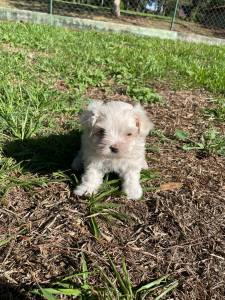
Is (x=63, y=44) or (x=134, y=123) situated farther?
(x=63, y=44)

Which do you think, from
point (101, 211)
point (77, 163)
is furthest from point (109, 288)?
point (77, 163)

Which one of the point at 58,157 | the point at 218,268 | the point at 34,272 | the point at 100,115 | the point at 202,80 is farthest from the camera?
the point at 202,80

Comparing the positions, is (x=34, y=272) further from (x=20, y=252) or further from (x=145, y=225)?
(x=145, y=225)

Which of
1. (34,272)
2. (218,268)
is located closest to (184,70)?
(218,268)

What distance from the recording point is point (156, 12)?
57.2 feet

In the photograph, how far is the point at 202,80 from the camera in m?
6.75

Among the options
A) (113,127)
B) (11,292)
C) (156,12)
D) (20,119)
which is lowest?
(156,12)

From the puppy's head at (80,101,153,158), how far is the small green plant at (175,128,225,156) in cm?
130

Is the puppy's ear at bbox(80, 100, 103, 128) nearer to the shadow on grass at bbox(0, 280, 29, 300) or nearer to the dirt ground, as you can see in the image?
the dirt ground

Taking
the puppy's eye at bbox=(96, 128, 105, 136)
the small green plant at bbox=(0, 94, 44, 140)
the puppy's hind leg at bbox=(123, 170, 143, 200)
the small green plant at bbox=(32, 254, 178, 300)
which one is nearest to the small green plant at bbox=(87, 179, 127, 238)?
the puppy's hind leg at bbox=(123, 170, 143, 200)

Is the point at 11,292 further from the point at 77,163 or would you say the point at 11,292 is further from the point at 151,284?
the point at 77,163

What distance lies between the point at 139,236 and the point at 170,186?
0.77 m

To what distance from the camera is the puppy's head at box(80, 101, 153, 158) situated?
313cm

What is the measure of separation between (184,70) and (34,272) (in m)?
5.34
